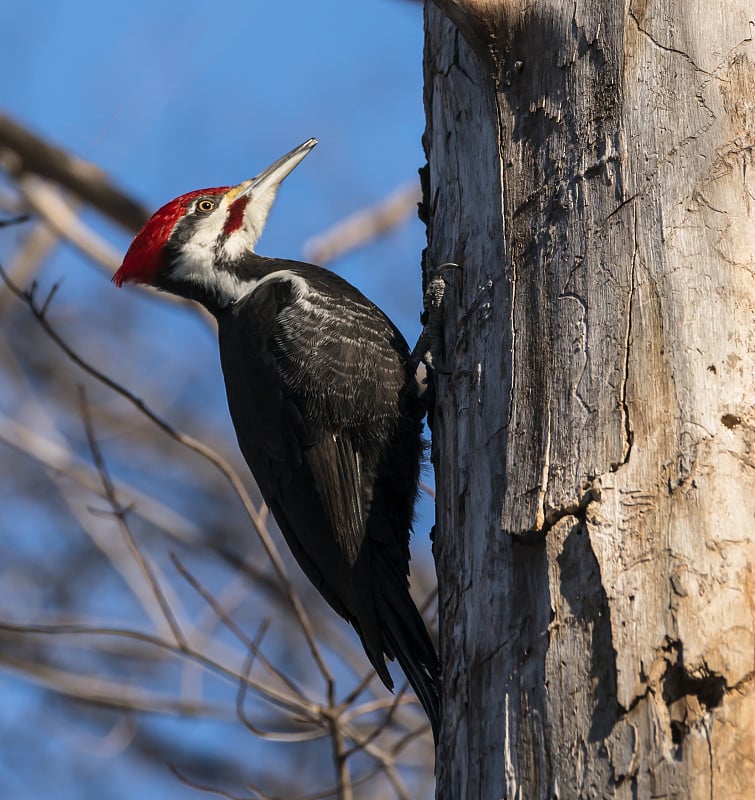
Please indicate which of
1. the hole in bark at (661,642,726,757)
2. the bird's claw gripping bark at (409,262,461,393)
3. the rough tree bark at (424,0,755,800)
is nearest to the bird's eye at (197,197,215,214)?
the bird's claw gripping bark at (409,262,461,393)

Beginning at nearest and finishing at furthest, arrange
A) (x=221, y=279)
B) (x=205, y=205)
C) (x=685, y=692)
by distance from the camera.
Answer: (x=685, y=692), (x=221, y=279), (x=205, y=205)

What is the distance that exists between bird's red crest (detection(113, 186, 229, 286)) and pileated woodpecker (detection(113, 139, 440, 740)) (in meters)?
0.48

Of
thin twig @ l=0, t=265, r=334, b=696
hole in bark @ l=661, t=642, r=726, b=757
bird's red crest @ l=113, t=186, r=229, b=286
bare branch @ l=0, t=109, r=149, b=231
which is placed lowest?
hole in bark @ l=661, t=642, r=726, b=757

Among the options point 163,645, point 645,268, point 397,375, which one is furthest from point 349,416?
point 645,268

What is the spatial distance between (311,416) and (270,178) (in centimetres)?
143

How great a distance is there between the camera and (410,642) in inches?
129

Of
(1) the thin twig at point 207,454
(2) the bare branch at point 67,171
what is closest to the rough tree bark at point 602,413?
(1) the thin twig at point 207,454

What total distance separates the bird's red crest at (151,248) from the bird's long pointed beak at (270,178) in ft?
0.79

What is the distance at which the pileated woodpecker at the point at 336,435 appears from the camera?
11.2 feet

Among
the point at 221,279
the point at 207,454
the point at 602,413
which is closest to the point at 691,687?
the point at 602,413

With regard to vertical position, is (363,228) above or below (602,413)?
above

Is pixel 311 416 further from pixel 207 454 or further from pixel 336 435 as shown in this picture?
pixel 207 454

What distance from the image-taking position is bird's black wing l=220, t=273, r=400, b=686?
139 inches

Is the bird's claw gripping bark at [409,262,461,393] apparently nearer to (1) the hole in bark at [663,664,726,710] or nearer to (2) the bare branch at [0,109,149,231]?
(1) the hole in bark at [663,664,726,710]
